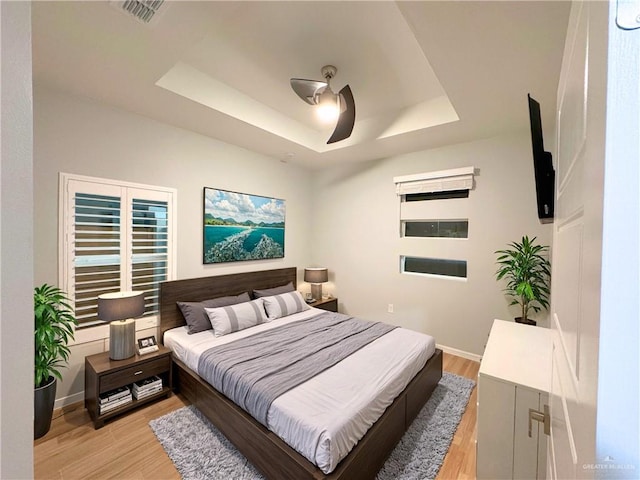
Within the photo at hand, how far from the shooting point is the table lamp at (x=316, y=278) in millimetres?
4285

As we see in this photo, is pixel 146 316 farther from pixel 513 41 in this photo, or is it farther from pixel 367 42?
pixel 513 41

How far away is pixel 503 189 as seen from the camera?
3016 mm

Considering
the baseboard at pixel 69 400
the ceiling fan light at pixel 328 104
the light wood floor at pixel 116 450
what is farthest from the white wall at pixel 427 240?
the baseboard at pixel 69 400

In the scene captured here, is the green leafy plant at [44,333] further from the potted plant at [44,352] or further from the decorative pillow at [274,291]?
the decorative pillow at [274,291]

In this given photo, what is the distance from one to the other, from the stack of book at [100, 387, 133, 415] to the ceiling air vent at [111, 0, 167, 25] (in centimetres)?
270

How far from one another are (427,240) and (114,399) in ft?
12.1

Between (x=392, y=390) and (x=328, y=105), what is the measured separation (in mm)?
2322

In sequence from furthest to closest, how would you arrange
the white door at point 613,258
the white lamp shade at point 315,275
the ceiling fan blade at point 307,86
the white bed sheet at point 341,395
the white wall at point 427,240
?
1. the white lamp shade at point 315,275
2. the white wall at point 427,240
3. the ceiling fan blade at point 307,86
4. the white bed sheet at point 341,395
5. the white door at point 613,258

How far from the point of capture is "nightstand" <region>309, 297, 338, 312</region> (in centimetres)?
406

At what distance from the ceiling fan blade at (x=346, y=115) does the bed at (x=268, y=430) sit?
2.24 meters

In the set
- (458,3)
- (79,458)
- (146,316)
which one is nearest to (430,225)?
(458,3)

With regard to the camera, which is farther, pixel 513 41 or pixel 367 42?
pixel 367 42

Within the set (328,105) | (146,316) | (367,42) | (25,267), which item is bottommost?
(146,316)

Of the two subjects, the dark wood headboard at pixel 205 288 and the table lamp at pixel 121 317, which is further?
the dark wood headboard at pixel 205 288
